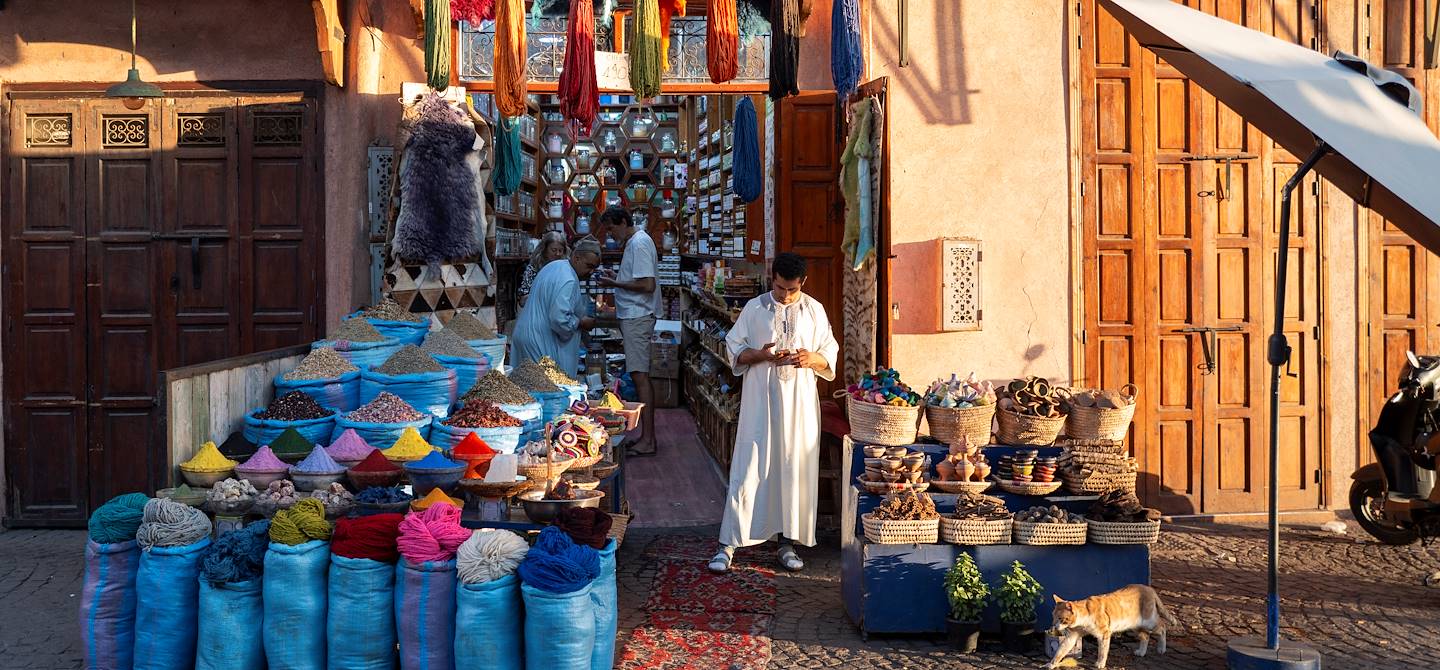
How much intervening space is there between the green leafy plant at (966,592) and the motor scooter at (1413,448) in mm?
2671

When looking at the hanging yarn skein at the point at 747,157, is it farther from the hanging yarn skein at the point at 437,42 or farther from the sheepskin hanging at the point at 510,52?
the hanging yarn skein at the point at 437,42

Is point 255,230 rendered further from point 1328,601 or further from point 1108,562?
point 1328,601

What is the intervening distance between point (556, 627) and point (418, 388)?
6.80ft

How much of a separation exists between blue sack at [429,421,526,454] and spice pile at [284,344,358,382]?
68 cm

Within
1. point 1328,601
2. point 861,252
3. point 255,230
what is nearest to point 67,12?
point 255,230

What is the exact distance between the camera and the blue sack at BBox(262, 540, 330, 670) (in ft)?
14.6

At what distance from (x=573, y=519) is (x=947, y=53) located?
3838 millimetres

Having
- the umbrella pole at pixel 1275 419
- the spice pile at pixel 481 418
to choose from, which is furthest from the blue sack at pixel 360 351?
the umbrella pole at pixel 1275 419

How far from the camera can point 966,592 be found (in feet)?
16.3

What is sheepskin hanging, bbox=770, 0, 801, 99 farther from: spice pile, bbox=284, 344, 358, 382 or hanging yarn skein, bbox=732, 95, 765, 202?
spice pile, bbox=284, 344, 358, 382

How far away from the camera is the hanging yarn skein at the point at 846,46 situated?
6.61 metres

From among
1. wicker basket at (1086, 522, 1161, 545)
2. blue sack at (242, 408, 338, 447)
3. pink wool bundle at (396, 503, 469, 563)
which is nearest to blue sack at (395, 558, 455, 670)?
pink wool bundle at (396, 503, 469, 563)

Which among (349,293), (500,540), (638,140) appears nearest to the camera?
(500,540)

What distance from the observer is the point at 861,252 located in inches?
261
